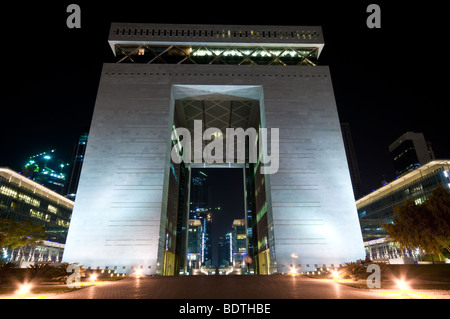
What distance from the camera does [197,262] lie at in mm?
121812

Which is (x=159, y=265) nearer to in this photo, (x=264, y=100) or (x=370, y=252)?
(x=264, y=100)

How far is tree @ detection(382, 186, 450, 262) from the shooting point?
19.1 metres

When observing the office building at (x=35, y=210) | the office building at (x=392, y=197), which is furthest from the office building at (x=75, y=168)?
the office building at (x=392, y=197)

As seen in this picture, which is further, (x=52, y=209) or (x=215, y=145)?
(x=52, y=209)

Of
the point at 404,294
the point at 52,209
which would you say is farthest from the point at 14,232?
the point at 404,294

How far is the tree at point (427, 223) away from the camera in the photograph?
19062 mm

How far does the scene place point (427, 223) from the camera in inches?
792

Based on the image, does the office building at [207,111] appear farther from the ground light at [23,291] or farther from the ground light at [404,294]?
the ground light at [404,294]

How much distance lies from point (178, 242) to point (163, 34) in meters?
29.2

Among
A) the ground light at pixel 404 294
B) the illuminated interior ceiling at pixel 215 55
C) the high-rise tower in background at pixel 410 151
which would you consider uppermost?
the high-rise tower in background at pixel 410 151

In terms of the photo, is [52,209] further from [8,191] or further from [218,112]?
[218,112]

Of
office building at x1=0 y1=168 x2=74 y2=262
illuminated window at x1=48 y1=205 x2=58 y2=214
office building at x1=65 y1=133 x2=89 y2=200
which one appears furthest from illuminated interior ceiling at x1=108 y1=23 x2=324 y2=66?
office building at x1=65 y1=133 x2=89 y2=200
